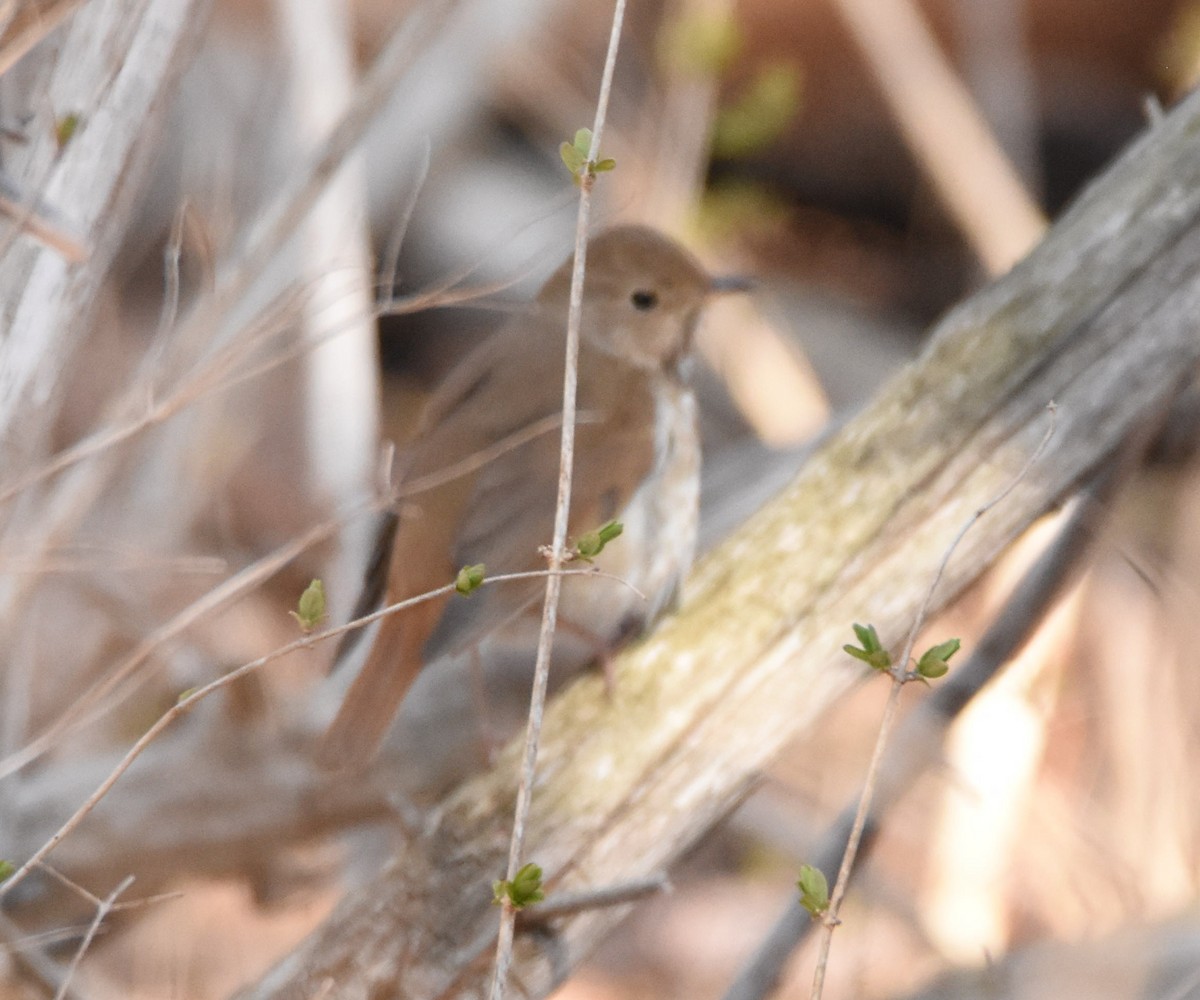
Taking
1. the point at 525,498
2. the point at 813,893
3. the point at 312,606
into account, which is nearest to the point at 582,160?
the point at 312,606

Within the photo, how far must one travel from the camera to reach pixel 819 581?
1.90 meters

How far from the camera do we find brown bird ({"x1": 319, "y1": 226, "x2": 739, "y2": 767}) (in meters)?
2.43

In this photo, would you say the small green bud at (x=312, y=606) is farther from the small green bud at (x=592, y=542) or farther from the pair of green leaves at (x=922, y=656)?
the pair of green leaves at (x=922, y=656)

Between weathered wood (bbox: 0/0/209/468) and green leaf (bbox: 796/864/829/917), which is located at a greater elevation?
weathered wood (bbox: 0/0/209/468)

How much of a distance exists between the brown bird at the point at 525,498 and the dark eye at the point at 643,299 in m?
0.08

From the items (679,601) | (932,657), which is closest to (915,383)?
(679,601)

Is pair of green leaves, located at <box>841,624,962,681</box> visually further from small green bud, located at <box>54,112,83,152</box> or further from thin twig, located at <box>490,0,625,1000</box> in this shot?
small green bud, located at <box>54,112,83,152</box>

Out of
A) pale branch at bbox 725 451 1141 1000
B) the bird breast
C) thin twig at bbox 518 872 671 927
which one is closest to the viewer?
thin twig at bbox 518 872 671 927

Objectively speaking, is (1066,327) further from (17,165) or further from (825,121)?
Answer: (825,121)

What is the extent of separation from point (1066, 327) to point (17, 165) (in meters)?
1.38

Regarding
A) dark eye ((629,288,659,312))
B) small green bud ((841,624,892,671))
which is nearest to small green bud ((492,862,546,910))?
small green bud ((841,624,892,671))

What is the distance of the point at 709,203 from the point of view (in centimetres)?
510

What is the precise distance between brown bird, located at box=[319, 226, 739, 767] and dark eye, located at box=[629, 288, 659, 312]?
8 cm

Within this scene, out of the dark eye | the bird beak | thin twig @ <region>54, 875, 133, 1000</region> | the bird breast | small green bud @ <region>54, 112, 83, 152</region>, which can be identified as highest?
the bird beak
